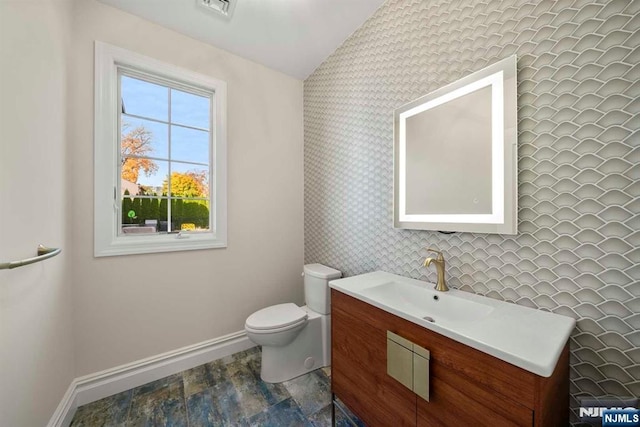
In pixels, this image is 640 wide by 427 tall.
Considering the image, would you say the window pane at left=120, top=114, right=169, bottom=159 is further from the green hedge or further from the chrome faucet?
the chrome faucet

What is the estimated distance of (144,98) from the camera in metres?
1.81

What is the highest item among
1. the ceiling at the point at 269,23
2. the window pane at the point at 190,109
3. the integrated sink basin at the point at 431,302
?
the ceiling at the point at 269,23

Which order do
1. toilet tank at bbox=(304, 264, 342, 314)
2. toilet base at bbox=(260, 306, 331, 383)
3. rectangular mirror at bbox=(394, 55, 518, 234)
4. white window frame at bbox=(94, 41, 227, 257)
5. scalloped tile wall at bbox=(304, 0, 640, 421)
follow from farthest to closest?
1. toilet tank at bbox=(304, 264, 342, 314)
2. toilet base at bbox=(260, 306, 331, 383)
3. white window frame at bbox=(94, 41, 227, 257)
4. rectangular mirror at bbox=(394, 55, 518, 234)
5. scalloped tile wall at bbox=(304, 0, 640, 421)

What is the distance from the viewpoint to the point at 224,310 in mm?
2031

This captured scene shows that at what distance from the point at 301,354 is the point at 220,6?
2.54m

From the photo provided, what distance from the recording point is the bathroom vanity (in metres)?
0.67

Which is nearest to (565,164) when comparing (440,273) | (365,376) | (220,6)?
(440,273)

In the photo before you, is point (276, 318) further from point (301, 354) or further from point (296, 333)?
point (301, 354)

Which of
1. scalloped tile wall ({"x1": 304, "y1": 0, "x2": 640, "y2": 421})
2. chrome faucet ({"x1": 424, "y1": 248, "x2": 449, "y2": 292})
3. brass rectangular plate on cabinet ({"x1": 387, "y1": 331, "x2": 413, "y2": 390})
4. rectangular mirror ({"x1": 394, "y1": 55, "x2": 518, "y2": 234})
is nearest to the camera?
scalloped tile wall ({"x1": 304, "y1": 0, "x2": 640, "y2": 421})

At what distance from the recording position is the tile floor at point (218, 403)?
1375 millimetres

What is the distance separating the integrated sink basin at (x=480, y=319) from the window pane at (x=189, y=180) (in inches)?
56.6

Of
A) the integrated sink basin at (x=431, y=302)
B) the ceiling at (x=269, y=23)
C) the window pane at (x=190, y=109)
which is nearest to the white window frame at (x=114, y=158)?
the window pane at (x=190, y=109)

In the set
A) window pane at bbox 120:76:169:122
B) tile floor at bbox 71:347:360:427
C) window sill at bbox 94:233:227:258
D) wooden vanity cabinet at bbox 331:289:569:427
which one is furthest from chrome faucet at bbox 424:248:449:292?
window pane at bbox 120:76:169:122

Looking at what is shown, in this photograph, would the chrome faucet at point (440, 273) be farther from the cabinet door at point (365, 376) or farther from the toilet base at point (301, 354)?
the toilet base at point (301, 354)
